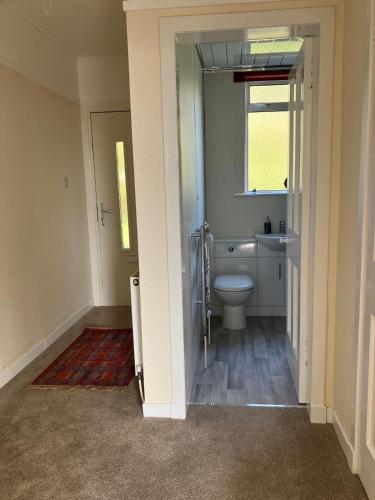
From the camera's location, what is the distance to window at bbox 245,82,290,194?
4188mm

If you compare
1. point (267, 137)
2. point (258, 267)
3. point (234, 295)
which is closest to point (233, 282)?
point (234, 295)

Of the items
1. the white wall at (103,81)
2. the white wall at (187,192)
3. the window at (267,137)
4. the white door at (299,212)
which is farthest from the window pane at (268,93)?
the white door at (299,212)

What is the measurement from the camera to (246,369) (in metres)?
3.01

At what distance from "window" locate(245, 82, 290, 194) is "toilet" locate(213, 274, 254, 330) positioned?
1.04 m

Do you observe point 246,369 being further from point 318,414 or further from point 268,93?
point 268,93

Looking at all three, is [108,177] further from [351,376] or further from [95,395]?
[351,376]

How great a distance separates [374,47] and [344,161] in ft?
1.74

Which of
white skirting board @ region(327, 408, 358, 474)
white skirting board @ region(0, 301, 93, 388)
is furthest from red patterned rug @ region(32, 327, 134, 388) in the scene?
white skirting board @ region(327, 408, 358, 474)

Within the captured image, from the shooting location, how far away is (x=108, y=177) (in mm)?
4453

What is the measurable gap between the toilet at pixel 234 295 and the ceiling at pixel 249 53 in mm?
1971

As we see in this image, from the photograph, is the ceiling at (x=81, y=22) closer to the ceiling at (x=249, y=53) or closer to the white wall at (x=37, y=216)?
the white wall at (x=37, y=216)

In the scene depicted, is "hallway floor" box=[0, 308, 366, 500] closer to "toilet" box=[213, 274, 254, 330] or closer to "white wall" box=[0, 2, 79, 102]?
"toilet" box=[213, 274, 254, 330]

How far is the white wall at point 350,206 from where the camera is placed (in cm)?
173

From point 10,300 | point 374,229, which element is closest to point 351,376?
point 374,229
